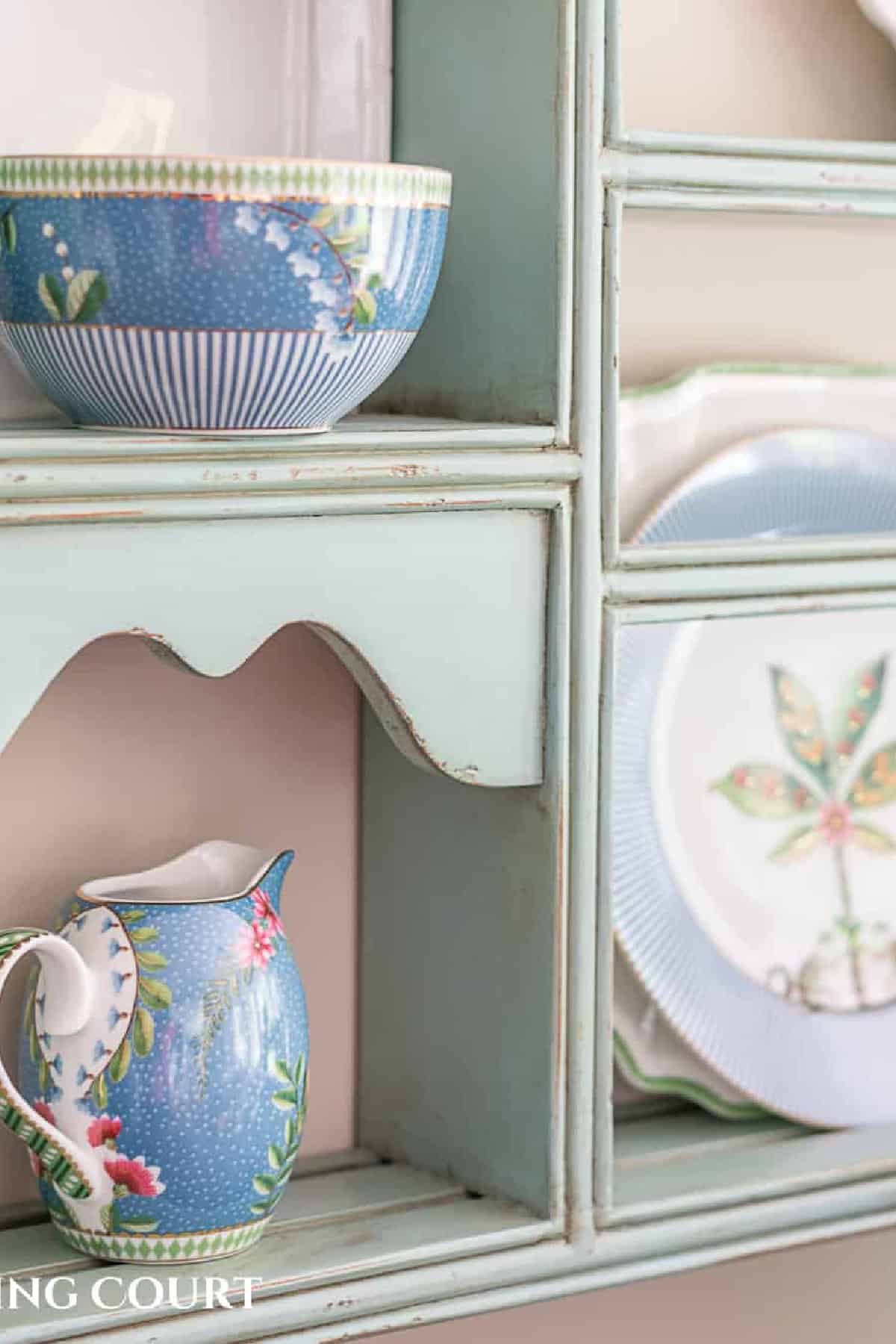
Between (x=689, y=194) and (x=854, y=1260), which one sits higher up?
(x=689, y=194)

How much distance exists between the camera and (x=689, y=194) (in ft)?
3.19

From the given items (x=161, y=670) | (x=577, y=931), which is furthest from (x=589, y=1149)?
(x=161, y=670)

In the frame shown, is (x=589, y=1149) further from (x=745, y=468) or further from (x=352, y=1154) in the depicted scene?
(x=745, y=468)

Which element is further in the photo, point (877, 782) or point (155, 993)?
point (877, 782)

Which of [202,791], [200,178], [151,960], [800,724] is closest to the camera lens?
[200,178]

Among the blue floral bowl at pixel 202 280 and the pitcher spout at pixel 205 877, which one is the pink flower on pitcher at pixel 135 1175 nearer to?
the pitcher spout at pixel 205 877

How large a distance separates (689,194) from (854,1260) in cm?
65

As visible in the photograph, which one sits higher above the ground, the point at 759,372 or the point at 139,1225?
the point at 759,372

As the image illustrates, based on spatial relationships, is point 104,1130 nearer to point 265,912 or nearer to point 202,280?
point 265,912

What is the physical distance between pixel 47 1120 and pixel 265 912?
0.13 metres

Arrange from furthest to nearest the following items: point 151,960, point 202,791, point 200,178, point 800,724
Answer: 1. point 800,724
2. point 202,791
3. point 151,960
4. point 200,178

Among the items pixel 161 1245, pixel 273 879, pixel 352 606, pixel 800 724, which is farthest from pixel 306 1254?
pixel 800 724

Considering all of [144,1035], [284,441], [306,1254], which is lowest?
[306,1254]

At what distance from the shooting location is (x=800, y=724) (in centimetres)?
115
